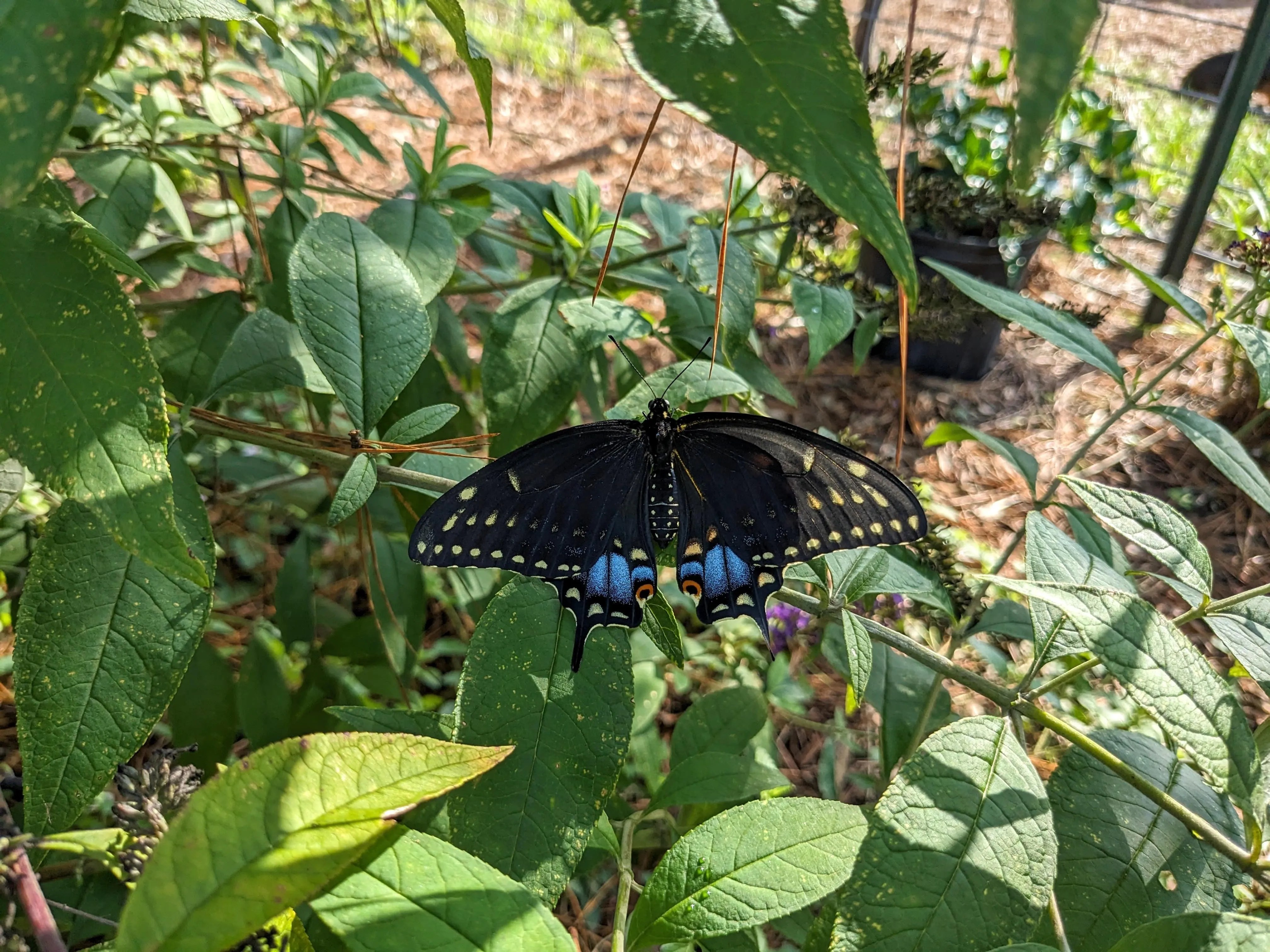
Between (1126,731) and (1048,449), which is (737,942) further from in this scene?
(1048,449)

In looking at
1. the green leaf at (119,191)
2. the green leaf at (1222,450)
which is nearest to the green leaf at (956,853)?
the green leaf at (1222,450)

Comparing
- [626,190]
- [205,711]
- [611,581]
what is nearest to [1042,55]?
[626,190]

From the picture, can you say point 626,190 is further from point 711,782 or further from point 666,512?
point 711,782

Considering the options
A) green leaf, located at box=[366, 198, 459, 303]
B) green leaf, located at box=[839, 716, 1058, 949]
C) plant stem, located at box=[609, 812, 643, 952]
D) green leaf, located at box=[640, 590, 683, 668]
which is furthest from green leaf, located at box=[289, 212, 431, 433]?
green leaf, located at box=[839, 716, 1058, 949]

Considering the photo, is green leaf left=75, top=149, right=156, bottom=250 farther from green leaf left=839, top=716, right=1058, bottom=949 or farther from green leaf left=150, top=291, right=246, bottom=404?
green leaf left=839, top=716, right=1058, bottom=949

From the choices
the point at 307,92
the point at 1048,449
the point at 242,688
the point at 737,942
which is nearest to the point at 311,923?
the point at 737,942
